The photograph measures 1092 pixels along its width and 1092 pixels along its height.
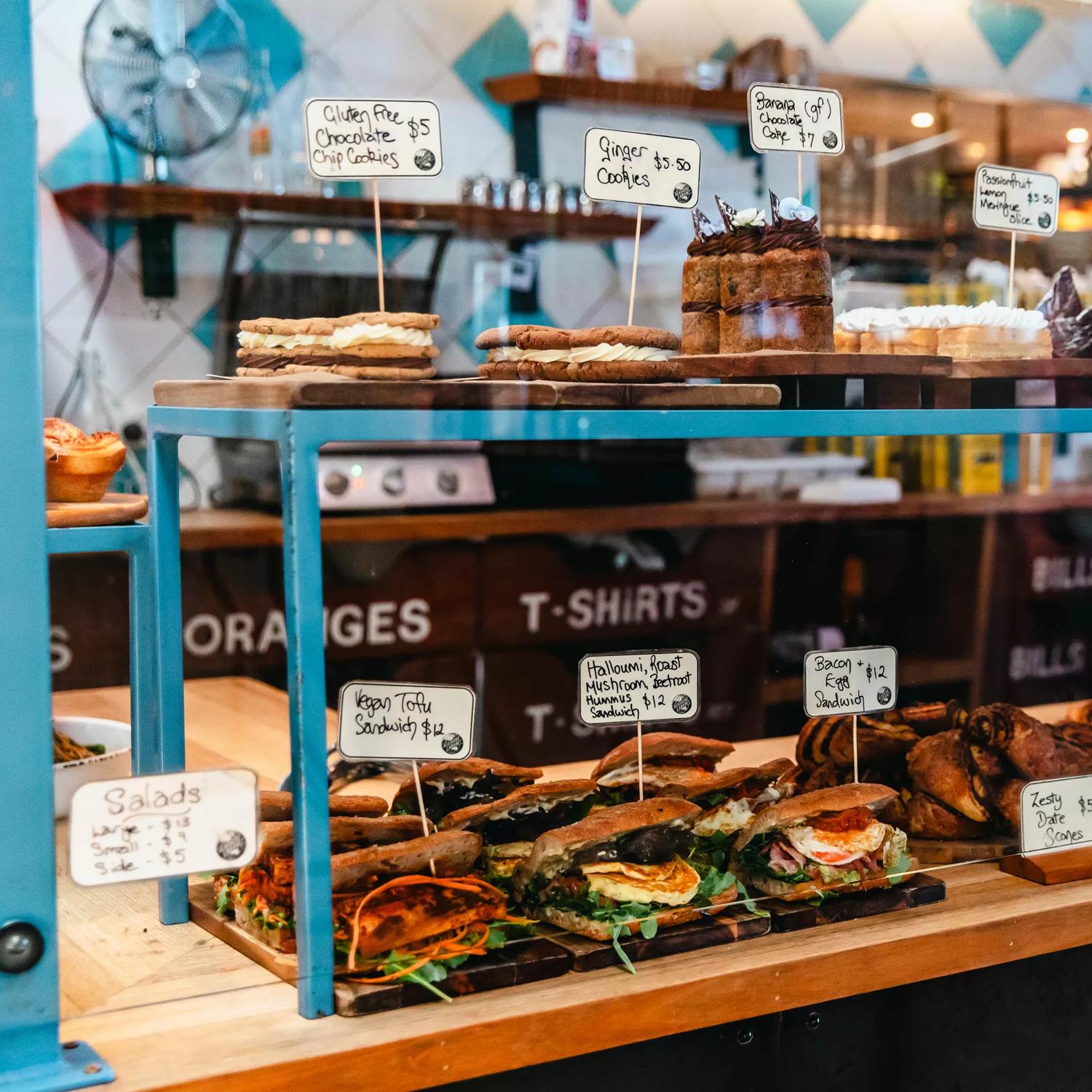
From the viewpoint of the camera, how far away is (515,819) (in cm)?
124

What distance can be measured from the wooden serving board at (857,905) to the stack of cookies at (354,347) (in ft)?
1.90

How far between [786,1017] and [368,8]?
10.2 feet

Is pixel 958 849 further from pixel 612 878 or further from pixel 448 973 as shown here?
pixel 448 973

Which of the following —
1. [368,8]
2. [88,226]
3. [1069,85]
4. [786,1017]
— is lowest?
[786,1017]

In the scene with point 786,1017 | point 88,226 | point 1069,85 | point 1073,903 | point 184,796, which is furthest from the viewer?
point 88,226

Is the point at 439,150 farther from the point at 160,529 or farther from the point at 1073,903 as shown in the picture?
the point at 1073,903

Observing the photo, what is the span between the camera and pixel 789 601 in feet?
11.7

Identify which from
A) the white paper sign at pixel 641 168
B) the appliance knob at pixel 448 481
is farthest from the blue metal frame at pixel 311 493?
the appliance knob at pixel 448 481

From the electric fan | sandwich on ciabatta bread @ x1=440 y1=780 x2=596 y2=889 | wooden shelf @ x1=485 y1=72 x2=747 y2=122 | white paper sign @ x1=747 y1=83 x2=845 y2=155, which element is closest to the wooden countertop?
sandwich on ciabatta bread @ x1=440 y1=780 x2=596 y2=889

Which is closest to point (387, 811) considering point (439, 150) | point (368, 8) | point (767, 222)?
point (439, 150)

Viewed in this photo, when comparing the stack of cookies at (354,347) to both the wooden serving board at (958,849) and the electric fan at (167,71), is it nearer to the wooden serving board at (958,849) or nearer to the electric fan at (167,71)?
the wooden serving board at (958,849)

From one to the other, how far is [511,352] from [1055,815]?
719mm

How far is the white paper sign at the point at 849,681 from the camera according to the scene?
137cm

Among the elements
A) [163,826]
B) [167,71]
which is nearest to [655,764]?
[163,826]
